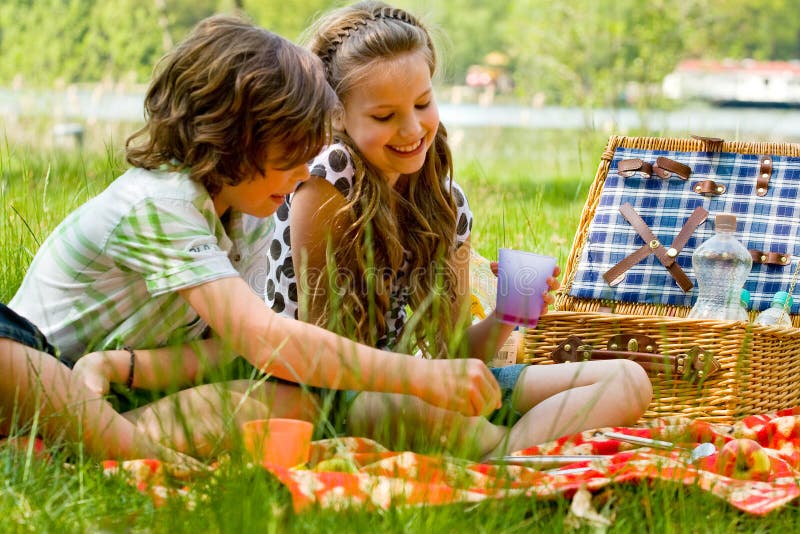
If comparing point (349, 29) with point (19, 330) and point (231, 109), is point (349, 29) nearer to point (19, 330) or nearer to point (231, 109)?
point (231, 109)

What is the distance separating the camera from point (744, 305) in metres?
2.96

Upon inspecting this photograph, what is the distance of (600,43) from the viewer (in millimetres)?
15867

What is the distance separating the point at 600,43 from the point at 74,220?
47.3 ft

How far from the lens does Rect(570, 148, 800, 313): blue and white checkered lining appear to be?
3076 millimetres

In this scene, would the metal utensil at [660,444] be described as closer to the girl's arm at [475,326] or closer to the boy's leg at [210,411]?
the girl's arm at [475,326]

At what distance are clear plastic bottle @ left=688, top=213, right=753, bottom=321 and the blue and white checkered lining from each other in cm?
6

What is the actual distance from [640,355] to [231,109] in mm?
1268

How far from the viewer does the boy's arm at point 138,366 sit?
7.11 ft

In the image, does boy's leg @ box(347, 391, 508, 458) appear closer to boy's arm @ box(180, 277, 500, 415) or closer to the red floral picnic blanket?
the red floral picnic blanket

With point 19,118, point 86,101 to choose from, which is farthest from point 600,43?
point 19,118

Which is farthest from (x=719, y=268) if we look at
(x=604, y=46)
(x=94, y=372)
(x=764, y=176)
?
(x=604, y=46)

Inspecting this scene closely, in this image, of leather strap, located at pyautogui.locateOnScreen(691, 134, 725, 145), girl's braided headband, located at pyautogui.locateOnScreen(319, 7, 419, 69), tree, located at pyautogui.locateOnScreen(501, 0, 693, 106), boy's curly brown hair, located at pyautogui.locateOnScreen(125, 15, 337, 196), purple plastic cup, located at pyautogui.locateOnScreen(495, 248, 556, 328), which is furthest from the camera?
tree, located at pyautogui.locateOnScreen(501, 0, 693, 106)

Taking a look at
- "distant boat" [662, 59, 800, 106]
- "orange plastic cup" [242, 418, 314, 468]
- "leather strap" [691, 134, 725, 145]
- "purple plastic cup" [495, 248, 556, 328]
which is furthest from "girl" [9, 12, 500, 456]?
"distant boat" [662, 59, 800, 106]

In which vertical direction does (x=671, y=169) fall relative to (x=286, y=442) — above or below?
above
